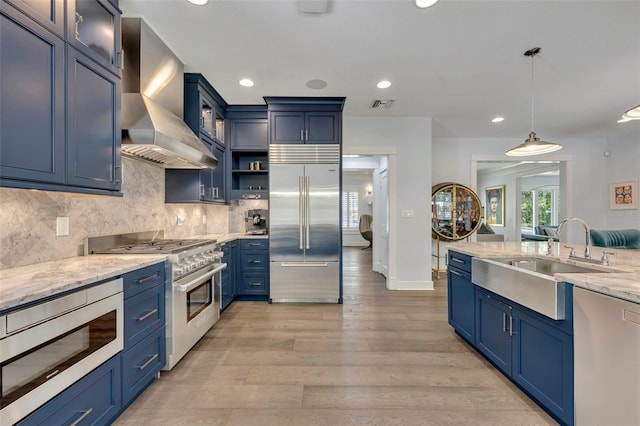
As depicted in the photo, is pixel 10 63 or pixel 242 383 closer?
pixel 10 63

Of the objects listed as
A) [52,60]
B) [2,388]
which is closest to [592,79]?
[52,60]

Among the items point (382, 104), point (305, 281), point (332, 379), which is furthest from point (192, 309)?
point (382, 104)

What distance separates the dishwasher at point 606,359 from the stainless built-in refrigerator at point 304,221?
8.39 ft

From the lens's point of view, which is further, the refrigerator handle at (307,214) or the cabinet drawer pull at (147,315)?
the refrigerator handle at (307,214)

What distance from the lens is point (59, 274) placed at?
145 cm

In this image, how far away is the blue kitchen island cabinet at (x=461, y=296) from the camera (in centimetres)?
252

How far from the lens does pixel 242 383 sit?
2.06m

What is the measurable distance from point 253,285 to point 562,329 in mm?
3256

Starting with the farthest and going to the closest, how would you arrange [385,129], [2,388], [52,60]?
[385,129], [52,60], [2,388]

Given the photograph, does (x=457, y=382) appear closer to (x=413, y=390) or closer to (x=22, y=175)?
(x=413, y=390)

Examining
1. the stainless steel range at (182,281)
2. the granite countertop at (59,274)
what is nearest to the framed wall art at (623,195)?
the stainless steel range at (182,281)

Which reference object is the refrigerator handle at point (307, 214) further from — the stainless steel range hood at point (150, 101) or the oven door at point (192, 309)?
the stainless steel range hood at point (150, 101)

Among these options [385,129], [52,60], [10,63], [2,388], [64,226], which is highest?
[385,129]

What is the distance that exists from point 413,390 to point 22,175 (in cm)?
261
